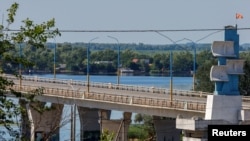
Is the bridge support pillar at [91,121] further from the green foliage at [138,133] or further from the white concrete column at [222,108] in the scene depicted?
the white concrete column at [222,108]

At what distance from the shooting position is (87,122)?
96312 mm

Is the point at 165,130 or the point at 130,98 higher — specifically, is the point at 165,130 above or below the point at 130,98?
below

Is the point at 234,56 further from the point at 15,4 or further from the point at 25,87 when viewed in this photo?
the point at 25,87

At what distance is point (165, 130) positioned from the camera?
297 feet

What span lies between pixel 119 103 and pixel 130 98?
211 centimetres

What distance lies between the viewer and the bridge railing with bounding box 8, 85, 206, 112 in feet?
238

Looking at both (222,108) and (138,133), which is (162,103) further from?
(138,133)

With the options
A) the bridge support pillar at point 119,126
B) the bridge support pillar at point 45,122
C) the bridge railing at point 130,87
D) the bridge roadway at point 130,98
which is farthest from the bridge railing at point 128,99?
the bridge railing at point 130,87

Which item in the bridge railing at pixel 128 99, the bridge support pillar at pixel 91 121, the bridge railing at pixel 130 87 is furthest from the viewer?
the bridge support pillar at pixel 91 121

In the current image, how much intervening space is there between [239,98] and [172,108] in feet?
57.2

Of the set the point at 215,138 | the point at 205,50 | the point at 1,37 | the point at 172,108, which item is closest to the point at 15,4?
the point at 1,37

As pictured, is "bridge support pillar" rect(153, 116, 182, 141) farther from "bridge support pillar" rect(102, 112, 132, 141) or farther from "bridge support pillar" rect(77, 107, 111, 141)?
"bridge support pillar" rect(77, 107, 111, 141)

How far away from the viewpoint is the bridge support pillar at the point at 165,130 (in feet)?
293

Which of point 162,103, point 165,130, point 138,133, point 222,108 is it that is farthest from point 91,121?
point 222,108
